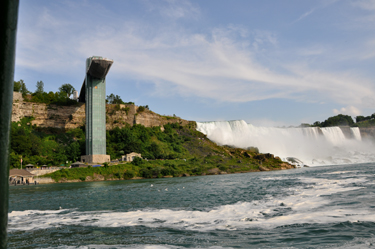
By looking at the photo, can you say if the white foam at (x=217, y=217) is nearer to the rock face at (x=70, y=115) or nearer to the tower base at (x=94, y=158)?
the tower base at (x=94, y=158)

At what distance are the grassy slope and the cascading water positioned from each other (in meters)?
5.90

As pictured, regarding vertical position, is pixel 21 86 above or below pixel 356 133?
above

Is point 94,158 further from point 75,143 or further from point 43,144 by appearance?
point 43,144

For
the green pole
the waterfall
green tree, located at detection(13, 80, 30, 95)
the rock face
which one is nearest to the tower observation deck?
the rock face

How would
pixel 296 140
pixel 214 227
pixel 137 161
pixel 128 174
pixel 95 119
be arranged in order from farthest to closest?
pixel 296 140, pixel 95 119, pixel 137 161, pixel 128 174, pixel 214 227

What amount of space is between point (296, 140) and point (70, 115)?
207 ft

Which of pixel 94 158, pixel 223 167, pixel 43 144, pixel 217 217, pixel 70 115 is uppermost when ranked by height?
pixel 70 115

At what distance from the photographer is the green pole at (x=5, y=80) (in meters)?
1.39

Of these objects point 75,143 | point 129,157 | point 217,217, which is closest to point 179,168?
point 129,157

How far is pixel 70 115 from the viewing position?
73562mm

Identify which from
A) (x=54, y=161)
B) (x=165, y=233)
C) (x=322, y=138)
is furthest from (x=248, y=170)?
(x=165, y=233)

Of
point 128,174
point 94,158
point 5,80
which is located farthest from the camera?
point 94,158

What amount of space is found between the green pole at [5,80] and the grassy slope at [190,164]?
5412 centimetres

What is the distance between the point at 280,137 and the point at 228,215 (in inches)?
3178
